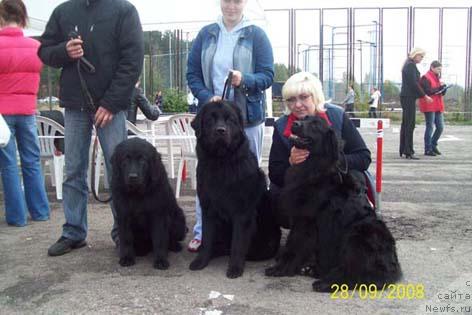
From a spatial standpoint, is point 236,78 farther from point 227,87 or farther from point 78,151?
point 78,151

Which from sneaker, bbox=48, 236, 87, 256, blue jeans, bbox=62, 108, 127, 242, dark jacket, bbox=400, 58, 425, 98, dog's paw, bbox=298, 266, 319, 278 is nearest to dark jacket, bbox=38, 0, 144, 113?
blue jeans, bbox=62, 108, 127, 242

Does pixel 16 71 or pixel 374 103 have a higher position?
pixel 16 71

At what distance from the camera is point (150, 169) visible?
388 centimetres

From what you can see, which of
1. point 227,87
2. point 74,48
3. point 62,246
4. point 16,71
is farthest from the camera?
point 16,71

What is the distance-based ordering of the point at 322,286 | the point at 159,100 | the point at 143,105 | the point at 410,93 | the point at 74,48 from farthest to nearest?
the point at 159,100 < the point at 410,93 < the point at 143,105 < the point at 74,48 < the point at 322,286

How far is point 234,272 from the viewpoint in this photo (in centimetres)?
368

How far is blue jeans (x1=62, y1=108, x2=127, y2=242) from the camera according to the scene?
4.12 meters

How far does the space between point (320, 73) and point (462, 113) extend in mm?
7117

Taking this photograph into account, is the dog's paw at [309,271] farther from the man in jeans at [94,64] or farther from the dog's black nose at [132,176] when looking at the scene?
the man in jeans at [94,64]

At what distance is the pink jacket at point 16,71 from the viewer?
501 centimetres

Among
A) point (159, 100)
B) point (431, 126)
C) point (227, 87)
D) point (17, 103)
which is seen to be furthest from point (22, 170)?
point (159, 100)

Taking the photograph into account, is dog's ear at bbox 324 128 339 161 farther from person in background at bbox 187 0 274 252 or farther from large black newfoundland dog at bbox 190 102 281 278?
person in background at bbox 187 0 274 252

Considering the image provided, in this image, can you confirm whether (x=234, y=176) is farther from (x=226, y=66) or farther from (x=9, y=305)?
(x=9, y=305)

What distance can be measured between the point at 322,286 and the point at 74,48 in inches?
98.1
